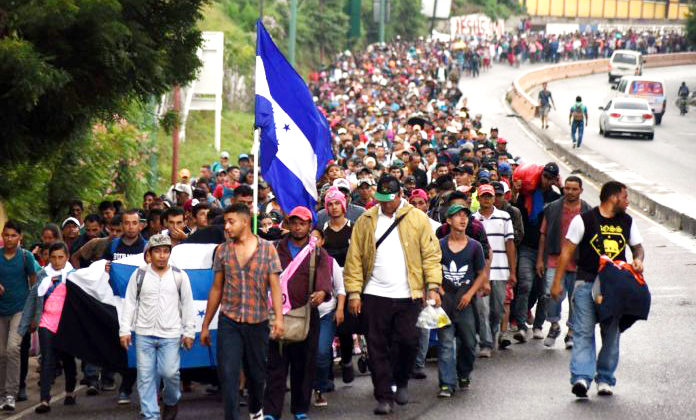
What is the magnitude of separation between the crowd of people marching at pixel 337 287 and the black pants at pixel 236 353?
0.03 ft

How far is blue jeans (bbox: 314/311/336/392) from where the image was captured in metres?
11.3

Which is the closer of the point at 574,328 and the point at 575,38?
the point at 574,328

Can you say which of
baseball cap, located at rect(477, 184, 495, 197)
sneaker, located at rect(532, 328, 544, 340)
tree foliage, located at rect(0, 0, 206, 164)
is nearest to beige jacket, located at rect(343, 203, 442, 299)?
tree foliage, located at rect(0, 0, 206, 164)

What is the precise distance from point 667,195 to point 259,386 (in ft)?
63.8

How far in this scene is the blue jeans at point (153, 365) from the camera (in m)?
10.4

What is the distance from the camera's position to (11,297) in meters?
12.1

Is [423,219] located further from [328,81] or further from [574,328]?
[328,81]

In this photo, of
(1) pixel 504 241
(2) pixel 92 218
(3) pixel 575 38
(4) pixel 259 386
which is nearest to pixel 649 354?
(1) pixel 504 241

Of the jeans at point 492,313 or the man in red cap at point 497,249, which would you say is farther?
the man in red cap at point 497,249

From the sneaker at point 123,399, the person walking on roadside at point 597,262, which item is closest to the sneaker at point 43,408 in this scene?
the sneaker at point 123,399

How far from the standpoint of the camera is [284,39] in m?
57.6

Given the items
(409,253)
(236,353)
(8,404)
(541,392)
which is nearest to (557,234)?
(541,392)

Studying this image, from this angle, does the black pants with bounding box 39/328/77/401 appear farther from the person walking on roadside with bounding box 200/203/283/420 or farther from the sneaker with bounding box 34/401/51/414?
the person walking on roadside with bounding box 200/203/283/420

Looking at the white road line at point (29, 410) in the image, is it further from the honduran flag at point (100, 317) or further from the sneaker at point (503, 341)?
the sneaker at point (503, 341)
